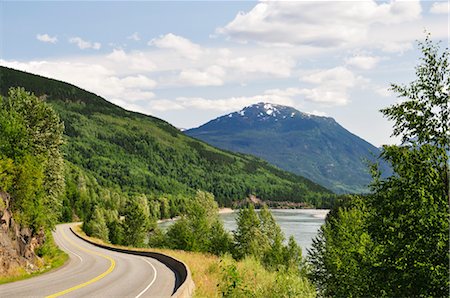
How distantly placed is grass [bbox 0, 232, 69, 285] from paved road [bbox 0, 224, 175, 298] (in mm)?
865

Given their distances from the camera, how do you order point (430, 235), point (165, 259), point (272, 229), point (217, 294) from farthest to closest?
point (272, 229) → point (165, 259) → point (217, 294) → point (430, 235)

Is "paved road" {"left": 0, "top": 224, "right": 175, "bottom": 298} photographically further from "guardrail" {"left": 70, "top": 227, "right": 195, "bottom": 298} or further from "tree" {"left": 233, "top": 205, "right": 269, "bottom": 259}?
"tree" {"left": 233, "top": 205, "right": 269, "bottom": 259}

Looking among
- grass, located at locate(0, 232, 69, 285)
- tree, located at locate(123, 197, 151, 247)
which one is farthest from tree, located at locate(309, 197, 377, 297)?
tree, located at locate(123, 197, 151, 247)

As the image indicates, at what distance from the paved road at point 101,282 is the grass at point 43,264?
0.87 metres

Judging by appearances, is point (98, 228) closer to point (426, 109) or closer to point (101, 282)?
point (101, 282)

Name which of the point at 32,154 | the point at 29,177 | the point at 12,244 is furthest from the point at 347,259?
the point at 32,154

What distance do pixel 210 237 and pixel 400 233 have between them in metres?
59.9

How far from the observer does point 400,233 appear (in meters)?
15.9

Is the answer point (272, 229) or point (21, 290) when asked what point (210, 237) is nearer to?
point (272, 229)

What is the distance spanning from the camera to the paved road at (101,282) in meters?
23.0

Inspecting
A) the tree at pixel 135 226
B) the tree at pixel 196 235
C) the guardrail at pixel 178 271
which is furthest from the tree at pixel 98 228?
the guardrail at pixel 178 271

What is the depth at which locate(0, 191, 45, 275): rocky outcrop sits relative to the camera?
28.8 meters

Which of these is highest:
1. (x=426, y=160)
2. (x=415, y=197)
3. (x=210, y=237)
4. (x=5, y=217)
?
(x=426, y=160)

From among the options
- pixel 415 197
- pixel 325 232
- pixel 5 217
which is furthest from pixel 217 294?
pixel 325 232
